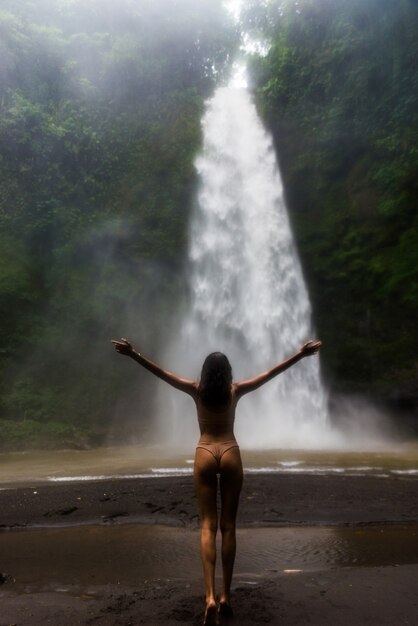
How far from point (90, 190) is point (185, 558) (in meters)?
18.0

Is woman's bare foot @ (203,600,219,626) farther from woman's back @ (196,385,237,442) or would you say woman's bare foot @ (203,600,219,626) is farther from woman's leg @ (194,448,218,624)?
woman's back @ (196,385,237,442)

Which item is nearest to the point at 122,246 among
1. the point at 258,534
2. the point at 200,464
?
the point at 258,534

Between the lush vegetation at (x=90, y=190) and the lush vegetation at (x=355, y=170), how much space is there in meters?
4.37

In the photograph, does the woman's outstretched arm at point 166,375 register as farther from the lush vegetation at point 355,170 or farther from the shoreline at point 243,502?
the lush vegetation at point 355,170

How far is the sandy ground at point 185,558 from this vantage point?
3.05m

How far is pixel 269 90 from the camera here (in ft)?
70.8

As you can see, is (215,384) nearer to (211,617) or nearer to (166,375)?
(166,375)

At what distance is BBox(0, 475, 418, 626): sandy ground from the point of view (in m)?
3.05

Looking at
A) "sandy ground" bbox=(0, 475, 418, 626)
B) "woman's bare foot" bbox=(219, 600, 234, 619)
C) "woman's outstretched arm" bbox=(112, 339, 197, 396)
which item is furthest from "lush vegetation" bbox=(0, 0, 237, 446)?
"woman's bare foot" bbox=(219, 600, 234, 619)

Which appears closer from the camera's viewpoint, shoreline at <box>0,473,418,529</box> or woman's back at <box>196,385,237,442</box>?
woman's back at <box>196,385,237,442</box>

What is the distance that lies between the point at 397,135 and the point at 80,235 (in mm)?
11613

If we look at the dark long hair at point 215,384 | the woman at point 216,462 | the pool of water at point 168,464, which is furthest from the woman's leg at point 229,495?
the pool of water at point 168,464

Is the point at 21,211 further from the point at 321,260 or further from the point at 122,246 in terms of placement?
the point at 321,260

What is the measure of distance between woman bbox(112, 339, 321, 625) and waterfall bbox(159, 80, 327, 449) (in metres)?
10.5
